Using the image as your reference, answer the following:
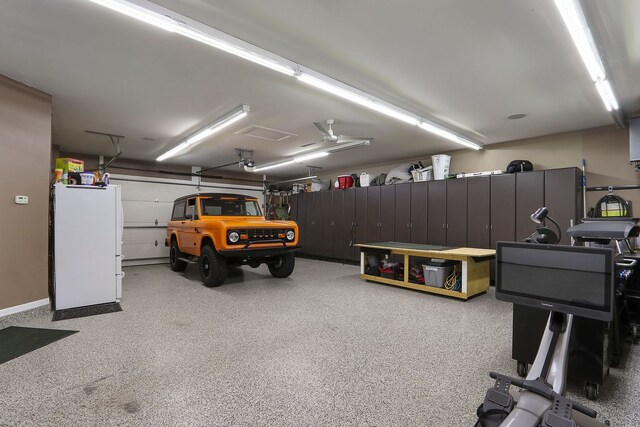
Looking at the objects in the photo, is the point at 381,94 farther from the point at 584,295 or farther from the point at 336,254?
the point at 336,254

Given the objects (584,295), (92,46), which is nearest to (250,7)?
(92,46)

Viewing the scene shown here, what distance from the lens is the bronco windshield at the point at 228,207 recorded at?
6098 mm

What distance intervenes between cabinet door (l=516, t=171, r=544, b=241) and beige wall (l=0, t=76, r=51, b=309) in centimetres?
756

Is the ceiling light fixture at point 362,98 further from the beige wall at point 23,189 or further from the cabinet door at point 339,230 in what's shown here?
the cabinet door at point 339,230

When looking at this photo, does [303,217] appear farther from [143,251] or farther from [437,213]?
[143,251]

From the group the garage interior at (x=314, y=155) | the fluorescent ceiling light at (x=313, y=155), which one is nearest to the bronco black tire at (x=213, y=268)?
the garage interior at (x=314, y=155)

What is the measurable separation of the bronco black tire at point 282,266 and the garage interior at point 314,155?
0.16m

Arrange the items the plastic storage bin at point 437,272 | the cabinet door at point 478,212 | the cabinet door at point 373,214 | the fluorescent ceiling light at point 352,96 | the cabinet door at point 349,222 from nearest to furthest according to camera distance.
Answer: the fluorescent ceiling light at point 352,96, the plastic storage bin at point 437,272, the cabinet door at point 478,212, the cabinet door at point 373,214, the cabinet door at point 349,222

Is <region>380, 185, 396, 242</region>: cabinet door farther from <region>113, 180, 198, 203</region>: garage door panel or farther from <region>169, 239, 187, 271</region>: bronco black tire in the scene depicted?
<region>113, 180, 198, 203</region>: garage door panel

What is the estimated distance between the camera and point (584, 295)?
148 cm

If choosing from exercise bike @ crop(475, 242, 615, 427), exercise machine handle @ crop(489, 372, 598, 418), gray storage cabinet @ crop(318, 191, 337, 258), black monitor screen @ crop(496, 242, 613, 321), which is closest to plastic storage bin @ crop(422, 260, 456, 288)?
exercise bike @ crop(475, 242, 615, 427)

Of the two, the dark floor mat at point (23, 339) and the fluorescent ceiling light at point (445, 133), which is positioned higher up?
the fluorescent ceiling light at point (445, 133)

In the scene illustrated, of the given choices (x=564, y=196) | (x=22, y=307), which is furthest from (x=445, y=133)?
(x=22, y=307)

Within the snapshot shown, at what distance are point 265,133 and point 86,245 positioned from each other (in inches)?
134
